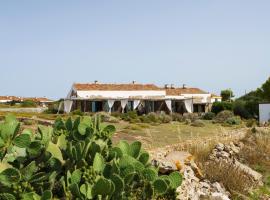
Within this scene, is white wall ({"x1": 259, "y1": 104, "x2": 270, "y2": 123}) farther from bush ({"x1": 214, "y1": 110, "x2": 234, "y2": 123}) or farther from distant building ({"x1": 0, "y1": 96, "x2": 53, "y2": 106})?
distant building ({"x1": 0, "y1": 96, "x2": 53, "y2": 106})

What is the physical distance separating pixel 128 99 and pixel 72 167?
2017 inches

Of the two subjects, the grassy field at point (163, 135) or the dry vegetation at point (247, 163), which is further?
the grassy field at point (163, 135)

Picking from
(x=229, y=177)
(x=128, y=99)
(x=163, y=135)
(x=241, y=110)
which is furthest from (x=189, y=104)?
(x=229, y=177)

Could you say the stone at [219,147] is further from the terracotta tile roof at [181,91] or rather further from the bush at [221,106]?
the terracotta tile roof at [181,91]

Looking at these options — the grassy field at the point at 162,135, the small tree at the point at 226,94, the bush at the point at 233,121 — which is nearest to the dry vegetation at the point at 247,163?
the grassy field at the point at 162,135

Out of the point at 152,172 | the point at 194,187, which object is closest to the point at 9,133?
the point at 152,172

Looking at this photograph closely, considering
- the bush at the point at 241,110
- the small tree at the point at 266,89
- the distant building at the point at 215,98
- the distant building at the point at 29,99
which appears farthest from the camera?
the distant building at the point at 29,99

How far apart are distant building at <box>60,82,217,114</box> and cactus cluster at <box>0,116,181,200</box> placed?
1951 inches

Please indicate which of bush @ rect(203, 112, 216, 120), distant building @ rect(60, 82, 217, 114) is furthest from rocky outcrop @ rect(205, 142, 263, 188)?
distant building @ rect(60, 82, 217, 114)

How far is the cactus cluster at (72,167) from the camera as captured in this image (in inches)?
157

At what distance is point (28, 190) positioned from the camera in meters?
4.09

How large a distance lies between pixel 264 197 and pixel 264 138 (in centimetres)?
656

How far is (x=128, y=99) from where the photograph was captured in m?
55.6

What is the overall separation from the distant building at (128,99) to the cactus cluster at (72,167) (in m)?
49.6
